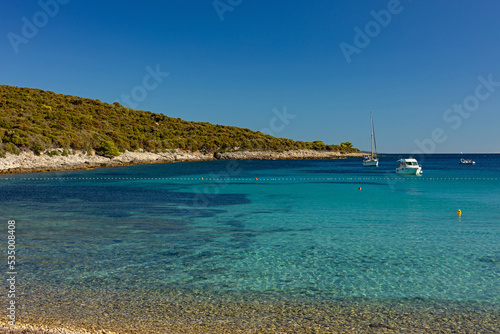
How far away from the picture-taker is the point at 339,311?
26.5ft

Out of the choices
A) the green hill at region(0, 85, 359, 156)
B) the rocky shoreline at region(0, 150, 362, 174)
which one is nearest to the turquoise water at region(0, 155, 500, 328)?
the rocky shoreline at region(0, 150, 362, 174)

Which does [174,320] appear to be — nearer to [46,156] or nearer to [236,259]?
[236,259]

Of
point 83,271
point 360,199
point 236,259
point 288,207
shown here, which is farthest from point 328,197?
point 83,271

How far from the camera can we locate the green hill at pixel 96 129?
70812mm

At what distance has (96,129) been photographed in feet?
324

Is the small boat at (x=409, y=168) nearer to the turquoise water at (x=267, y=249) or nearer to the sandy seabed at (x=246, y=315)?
the turquoise water at (x=267, y=249)

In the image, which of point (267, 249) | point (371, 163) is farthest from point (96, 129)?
point (267, 249)

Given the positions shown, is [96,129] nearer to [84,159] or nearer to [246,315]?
[84,159]

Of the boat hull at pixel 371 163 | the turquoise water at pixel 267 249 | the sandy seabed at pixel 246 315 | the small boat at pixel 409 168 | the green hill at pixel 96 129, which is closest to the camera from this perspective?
the sandy seabed at pixel 246 315

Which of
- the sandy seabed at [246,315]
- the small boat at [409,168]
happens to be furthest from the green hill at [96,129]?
the sandy seabed at [246,315]

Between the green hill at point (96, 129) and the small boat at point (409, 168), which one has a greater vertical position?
the green hill at point (96, 129)

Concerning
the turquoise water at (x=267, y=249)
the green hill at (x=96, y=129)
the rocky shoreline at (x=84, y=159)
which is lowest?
the turquoise water at (x=267, y=249)

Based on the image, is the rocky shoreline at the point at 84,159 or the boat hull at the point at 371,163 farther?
the boat hull at the point at 371,163

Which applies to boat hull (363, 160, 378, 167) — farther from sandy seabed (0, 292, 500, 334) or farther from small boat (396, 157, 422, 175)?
sandy seabed (0, 292, 500, 334)
